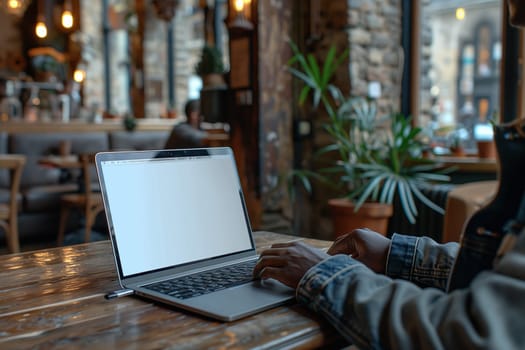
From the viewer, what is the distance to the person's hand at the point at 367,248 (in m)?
1.03

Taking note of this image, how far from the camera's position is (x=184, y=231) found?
3.59 ft

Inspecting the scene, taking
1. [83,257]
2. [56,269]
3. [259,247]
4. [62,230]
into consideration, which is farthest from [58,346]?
[62,230]

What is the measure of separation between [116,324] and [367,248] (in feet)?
1.63

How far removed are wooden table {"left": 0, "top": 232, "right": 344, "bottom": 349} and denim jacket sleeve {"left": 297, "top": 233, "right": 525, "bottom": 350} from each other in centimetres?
5

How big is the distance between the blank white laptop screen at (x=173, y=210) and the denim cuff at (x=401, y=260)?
347 mm

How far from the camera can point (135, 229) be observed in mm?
1015

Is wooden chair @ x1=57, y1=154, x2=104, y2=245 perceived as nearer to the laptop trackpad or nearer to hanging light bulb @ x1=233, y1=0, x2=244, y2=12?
hanging light bulb @ x1=233, y1=0, x2=244, y2=12

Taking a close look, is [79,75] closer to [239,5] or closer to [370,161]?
[239,5]

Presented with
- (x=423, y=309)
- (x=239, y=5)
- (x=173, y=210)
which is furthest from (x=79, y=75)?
(x=423, y=309)

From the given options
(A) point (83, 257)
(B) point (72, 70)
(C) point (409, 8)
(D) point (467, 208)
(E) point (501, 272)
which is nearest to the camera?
(E) point (501, 272)

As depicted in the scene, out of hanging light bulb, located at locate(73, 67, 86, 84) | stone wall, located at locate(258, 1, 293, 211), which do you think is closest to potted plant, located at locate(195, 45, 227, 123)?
stone wall, located at locate(258, 1, 293, 211)

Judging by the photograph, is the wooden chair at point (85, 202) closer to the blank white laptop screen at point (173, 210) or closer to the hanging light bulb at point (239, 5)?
the hanging light bulb at point (239, 5)

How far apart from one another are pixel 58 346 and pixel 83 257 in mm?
605

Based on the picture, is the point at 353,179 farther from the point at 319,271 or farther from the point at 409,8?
the point at 319,271
